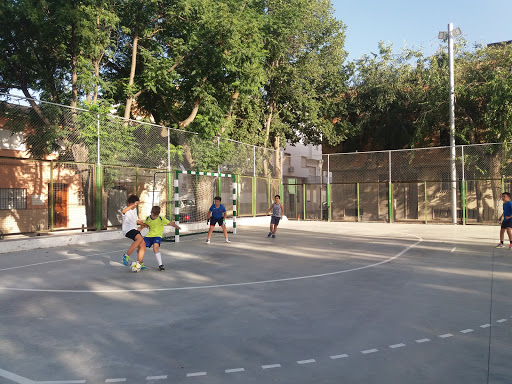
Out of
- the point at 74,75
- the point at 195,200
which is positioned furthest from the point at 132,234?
the point at 195,200

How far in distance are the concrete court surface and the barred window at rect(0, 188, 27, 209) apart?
3.88 m

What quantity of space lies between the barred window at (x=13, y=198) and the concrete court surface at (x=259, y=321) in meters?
→ 3.88

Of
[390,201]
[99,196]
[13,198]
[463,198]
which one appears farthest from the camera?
[390,201]

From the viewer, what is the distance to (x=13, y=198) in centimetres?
1512

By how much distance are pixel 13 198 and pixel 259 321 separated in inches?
487

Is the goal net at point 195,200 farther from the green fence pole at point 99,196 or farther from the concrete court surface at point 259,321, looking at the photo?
the concrete court surface at point 259,321

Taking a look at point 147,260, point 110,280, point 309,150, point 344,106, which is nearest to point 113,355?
point 110,280

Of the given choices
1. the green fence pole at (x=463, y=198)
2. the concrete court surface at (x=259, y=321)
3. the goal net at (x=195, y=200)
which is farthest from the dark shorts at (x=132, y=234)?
the green fence pole at (x=463, y=198)

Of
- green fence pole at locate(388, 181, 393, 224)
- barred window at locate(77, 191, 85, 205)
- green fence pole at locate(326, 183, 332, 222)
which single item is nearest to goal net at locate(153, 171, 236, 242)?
barred window at locate(77, 191, 85, 205)

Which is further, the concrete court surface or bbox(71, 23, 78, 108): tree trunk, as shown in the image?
bbox(71, 23, 78, 108): tree trunk

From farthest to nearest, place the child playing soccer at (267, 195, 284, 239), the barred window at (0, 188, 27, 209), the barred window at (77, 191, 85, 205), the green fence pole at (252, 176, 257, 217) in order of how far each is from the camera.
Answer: the green fence pole at (252, 176, 257, 217)
the child playing soccer at (267, 195, 284, 239)
the barred window at (77, 191, 85, 205)
the barred window at (0, 188, 27, 209)

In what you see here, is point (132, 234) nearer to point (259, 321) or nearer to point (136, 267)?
point (136, 267)

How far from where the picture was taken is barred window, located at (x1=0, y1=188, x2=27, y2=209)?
14625 millimetres

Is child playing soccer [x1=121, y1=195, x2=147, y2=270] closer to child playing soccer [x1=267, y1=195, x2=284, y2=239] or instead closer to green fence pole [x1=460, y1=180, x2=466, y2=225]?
child playing soccer [x1=267, y1=195, x2=284, y2=239]
